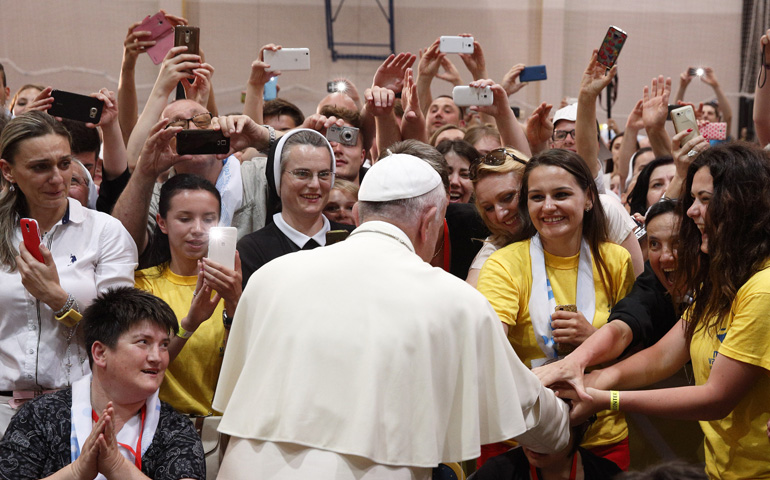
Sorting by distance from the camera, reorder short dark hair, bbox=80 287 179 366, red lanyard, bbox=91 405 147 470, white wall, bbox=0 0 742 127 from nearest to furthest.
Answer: red lanyard, bbox=91 405 147 470 < short dark hair, bbox=80 287 179 366 < white wall, bbox=0 0 742 127

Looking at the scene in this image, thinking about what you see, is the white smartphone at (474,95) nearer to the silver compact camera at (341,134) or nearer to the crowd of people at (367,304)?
the crowd of people at (367,304)

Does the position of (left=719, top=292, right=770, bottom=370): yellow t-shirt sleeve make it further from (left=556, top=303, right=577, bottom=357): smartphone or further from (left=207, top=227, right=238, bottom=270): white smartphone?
(left=207, top=227, right=238, bottom=270): white smartphone

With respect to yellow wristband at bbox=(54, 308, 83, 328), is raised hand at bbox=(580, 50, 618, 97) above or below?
above

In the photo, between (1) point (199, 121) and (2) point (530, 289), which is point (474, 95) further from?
(2) point (530, 289)

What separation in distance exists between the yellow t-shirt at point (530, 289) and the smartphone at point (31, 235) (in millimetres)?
1687

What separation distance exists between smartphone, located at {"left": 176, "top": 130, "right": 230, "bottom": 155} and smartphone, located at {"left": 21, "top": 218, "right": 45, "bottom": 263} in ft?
3.07

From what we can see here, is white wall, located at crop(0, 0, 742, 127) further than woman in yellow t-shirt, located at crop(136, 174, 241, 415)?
Yes

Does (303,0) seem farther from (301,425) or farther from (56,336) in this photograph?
(301,425)

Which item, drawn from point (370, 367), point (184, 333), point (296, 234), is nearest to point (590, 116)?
point (296, 234)

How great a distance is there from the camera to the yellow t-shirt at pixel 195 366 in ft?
10.7

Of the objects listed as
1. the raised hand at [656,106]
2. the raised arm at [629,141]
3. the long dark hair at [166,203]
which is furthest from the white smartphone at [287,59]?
the raised arm at [629,141]

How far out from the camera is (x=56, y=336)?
321 centimetres

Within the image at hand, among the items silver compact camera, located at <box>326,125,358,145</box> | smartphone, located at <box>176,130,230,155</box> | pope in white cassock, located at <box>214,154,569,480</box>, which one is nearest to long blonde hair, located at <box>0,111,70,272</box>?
smartphone, located at <box>176,130,230,155</box>

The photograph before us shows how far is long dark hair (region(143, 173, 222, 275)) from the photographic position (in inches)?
141
